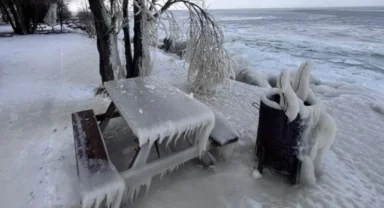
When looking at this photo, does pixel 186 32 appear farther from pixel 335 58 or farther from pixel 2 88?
pixel 335 58

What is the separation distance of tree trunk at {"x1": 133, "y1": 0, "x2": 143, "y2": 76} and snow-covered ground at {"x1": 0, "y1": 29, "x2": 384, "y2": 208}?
879 mm

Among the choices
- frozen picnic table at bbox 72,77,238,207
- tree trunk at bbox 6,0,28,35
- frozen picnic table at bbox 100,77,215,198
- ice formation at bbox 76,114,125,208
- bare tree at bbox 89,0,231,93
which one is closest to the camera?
ice formation at bbox 76,114,125,208

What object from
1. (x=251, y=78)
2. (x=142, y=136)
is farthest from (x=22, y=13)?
(x=142, y=136)

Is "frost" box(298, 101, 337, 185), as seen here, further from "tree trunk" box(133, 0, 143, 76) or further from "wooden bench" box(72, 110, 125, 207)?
"tree trunk" box(133, 0, 143, 76)

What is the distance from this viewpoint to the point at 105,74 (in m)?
4.30

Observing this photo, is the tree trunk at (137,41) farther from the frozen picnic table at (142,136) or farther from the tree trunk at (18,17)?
the tree trunk at (18,17)

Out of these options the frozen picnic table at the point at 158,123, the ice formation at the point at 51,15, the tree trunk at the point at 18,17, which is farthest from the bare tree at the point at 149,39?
the ice formation at the point at 51,15

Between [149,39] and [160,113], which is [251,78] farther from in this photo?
[160,113]

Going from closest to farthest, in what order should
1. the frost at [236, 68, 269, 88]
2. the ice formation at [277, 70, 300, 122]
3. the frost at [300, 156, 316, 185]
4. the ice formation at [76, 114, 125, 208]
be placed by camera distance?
the ice formation at [76, 114, 125, 208] → the ice formation at [277, 70, 300, 122] → the frost at [300, 156, 316, 185] → the frost at [236, 68, 269, 88]

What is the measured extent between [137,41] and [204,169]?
2854 millimetres

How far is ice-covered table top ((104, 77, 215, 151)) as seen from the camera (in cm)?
196

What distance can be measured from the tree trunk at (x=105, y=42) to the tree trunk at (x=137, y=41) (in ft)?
1.01

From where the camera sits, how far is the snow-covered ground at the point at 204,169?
2.14m

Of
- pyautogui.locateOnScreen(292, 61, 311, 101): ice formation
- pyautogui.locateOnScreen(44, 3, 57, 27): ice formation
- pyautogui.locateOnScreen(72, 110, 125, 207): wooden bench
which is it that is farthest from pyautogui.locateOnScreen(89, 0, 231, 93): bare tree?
pyautogui.locateOnScreen(44, 3, 57, 27): ice formation
